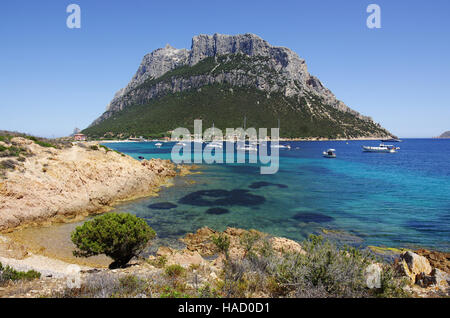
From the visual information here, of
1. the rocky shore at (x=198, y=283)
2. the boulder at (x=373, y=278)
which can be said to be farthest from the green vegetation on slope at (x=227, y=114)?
the boulder at (x=373, y=278)

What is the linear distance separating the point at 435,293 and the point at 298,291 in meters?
4.32

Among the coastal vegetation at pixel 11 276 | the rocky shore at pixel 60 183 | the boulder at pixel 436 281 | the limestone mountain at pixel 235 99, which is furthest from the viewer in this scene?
the limestone mountain at pixel 235 99

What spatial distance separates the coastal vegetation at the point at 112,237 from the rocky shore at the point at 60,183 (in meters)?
9.78

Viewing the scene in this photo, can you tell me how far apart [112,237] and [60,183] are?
14.3 metres

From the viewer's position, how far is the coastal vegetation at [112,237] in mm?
10355

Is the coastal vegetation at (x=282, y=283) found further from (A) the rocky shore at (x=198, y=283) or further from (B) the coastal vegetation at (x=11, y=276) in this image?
(B) the coastal vegetation at (x=11, y=276)

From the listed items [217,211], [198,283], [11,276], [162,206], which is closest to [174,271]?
[198,283]

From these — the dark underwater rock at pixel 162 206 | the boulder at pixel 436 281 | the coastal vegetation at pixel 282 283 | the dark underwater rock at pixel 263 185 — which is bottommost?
the dark underwater rock at pixel 162 206

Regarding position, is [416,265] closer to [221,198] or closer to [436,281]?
[436,281]

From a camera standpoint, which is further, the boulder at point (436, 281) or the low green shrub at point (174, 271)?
the low green shrub at point (174, 271)

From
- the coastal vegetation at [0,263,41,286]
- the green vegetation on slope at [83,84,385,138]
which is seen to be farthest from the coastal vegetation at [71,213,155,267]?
the green vegetation on slope at [83,84,385,138]
